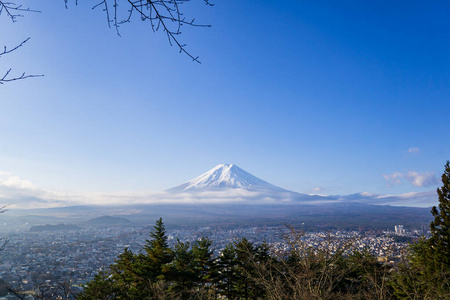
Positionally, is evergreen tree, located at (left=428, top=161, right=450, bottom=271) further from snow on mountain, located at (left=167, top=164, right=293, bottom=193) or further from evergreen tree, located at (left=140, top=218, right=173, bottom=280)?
snow on mountain, located at (left=167, top=164, right=293, bottom=193)

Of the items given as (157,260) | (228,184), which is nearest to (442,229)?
(157,260)

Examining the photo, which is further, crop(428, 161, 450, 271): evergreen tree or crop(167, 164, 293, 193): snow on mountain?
crop(167, 164, 293, 193): snow on mountain

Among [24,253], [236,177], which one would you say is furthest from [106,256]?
[236,177]

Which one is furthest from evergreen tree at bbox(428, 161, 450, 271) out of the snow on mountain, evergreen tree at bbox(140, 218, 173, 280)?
the snow on mountain

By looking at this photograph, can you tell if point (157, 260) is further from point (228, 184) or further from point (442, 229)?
point (228, 184)

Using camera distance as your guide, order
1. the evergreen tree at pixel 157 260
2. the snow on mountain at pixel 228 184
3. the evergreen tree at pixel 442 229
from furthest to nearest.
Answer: the snow on mountain at pixel 228 184, the evergreen tree at pixel 157 260, the evergreen tree at pixel 442 229

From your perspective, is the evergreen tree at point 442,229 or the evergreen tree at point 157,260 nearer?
the evergreen tree at point 442,229

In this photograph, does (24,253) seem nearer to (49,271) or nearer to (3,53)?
(49,271)

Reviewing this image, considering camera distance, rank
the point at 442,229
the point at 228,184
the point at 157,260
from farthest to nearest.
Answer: the point at 228,184 < the point at 157,260 < the point at 442,229

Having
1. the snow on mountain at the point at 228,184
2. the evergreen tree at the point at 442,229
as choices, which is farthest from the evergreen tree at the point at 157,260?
the snow on mountain at the point at 228,184

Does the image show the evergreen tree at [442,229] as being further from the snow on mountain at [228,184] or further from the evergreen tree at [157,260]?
the snow on mountain at [228,184]

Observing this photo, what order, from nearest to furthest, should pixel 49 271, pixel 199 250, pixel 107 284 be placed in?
1. pixel 107 284
2. pixel 199 250
3. pixel 49 271
